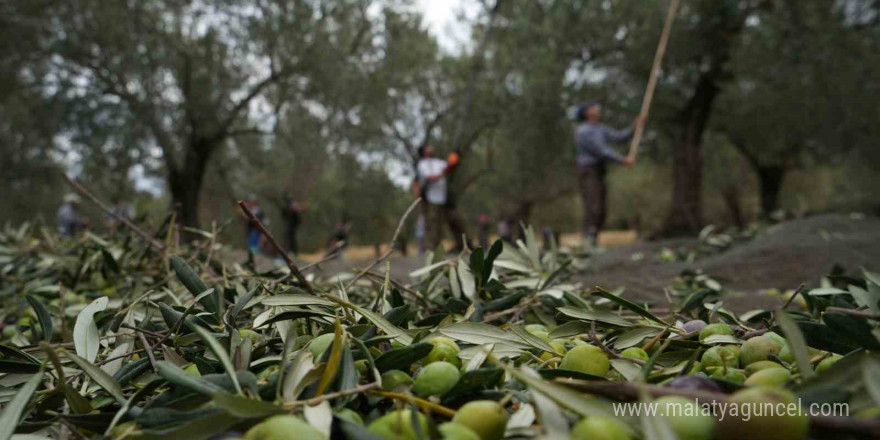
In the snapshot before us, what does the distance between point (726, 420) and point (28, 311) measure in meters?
2.20

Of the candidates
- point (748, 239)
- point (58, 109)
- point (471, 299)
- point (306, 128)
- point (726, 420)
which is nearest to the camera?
point (726, 420)

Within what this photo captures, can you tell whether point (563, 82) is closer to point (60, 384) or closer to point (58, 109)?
point (58, 109)

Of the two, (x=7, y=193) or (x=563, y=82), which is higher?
(x=563, y=82)

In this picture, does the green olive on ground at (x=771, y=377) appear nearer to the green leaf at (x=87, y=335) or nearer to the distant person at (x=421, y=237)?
the green leaf at (x=87, y=335)

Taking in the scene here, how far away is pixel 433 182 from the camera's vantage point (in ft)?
32.4

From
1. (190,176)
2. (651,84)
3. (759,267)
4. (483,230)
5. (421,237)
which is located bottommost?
(483,230)

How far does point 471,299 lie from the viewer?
148 cm

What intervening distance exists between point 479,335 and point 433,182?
8945mm

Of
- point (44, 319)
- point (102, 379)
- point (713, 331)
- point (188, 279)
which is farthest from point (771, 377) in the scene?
point (44, 319)

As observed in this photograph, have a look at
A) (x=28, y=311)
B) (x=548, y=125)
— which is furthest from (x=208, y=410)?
(x=548, y=125)

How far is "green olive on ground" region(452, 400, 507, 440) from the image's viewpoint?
0.62m

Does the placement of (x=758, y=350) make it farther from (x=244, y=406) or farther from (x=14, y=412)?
(x=14, y=412)

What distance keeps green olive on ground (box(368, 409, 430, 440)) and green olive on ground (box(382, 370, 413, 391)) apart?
102 mm

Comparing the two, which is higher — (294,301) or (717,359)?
(294,301)
